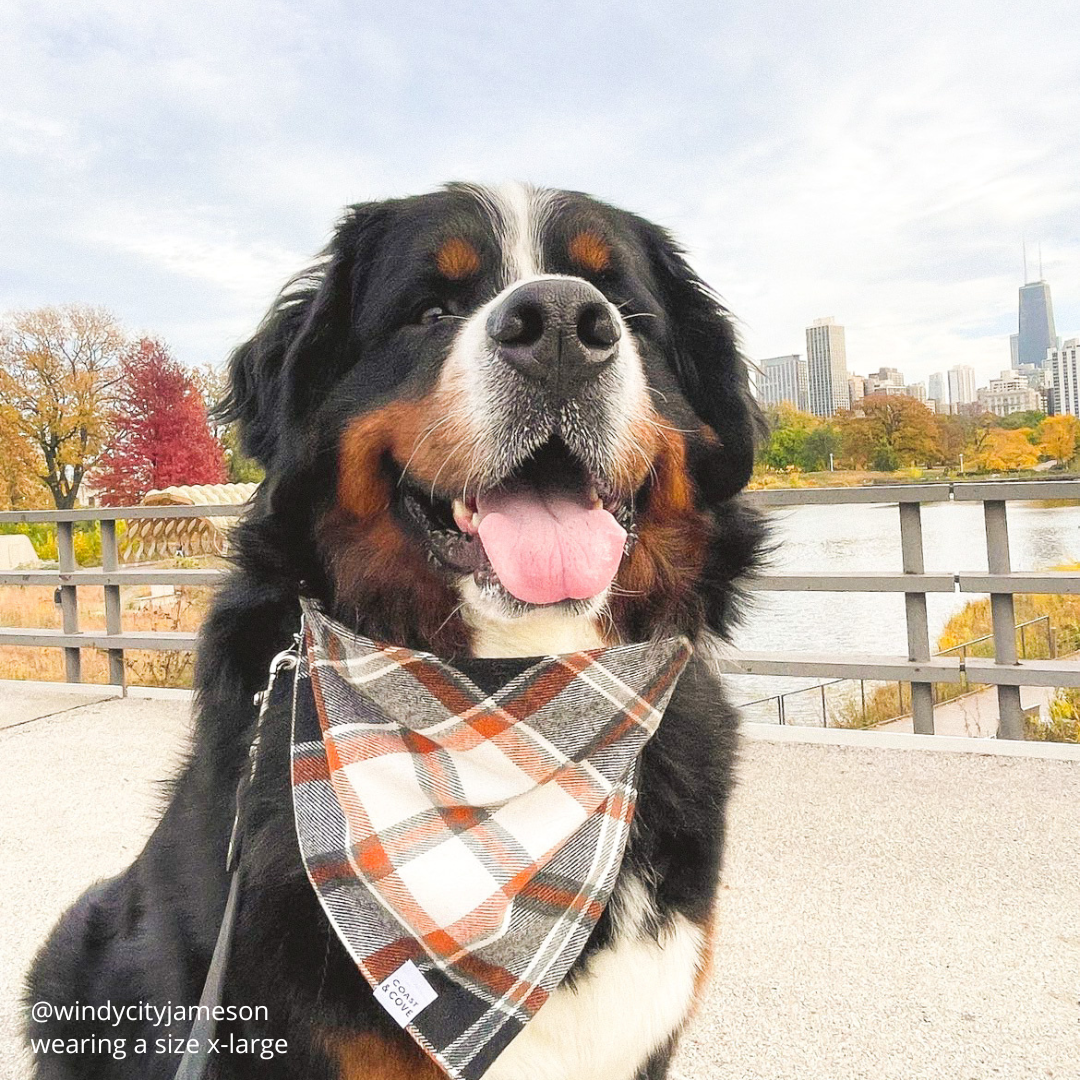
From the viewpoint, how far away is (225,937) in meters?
1.42

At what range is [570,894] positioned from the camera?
1.57 meters

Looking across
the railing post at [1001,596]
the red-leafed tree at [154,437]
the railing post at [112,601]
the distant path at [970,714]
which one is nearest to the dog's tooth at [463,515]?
the railing post at [1001,596]

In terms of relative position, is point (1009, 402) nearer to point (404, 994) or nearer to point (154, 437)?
point (404, 994)

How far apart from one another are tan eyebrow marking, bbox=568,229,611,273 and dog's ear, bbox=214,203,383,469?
0.45 metres

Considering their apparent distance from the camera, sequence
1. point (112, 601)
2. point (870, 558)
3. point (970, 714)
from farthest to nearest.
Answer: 1. point (112, 601)
2. point (970, 714)
3. point (870, 558)

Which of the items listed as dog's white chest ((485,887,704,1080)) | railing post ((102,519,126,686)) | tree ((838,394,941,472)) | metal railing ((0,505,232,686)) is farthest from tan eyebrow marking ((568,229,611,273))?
railing post ((102,519,126,686))

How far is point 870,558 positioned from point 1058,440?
123 centimetres

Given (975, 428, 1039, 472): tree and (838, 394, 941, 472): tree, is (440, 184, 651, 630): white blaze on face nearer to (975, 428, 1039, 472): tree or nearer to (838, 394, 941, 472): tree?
(838, 394, 941, 472): tree

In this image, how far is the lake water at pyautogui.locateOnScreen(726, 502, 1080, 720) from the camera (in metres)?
4.61

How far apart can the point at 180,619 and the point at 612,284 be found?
820 centimetres

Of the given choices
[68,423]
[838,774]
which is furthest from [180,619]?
[68,423]

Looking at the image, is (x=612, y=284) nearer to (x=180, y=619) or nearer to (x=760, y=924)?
(x=760, y=924)

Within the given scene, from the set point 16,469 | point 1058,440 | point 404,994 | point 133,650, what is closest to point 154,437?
point 16,469

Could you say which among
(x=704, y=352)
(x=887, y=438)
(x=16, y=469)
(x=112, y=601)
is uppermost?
(x=16, y=469)
